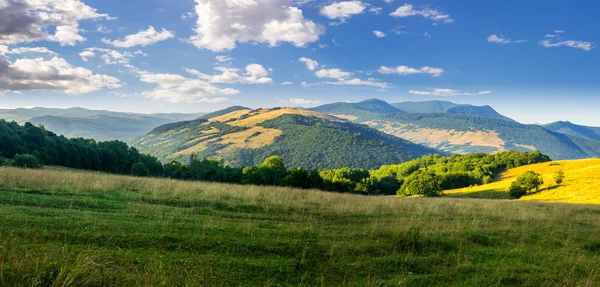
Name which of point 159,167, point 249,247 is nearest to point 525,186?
point 249,247

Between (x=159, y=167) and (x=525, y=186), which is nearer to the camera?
(x=525, y=186)

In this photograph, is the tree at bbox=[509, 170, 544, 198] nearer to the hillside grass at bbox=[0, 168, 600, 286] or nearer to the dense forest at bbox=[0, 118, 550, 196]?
the dense forest at bbox=[0, 118, 550, 196]

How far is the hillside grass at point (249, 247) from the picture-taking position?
5.47m

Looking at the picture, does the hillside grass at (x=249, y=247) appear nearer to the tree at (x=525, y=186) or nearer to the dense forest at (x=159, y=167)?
the dense forest at (x=159, y=167)

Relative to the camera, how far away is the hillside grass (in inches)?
215

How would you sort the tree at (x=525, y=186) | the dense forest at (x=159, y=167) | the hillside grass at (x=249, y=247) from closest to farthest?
the hillside grass at (x=249, y=247)
the dense forest at (x=159, y=167)
the tree at (x=525, y=186)

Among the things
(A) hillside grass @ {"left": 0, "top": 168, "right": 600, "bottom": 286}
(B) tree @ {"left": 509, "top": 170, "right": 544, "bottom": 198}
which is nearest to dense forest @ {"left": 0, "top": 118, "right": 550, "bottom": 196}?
(B) tree @ {"left": 509, "top": 170, "right": 544, "bottom": 198}

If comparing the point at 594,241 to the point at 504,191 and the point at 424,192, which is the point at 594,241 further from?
the point at 504,191

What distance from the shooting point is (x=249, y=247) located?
26.0 feet

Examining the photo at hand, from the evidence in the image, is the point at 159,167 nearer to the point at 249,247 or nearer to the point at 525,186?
the point at 525,186

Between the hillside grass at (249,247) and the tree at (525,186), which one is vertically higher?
the hillside grass at (249,247)

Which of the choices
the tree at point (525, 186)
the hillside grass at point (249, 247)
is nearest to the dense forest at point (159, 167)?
the tree at point (525, 186)

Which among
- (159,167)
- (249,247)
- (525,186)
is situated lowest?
A: (159,167)

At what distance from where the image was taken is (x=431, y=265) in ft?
25.4
